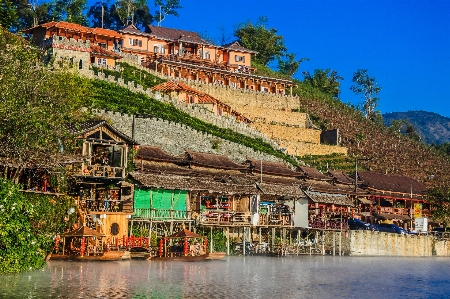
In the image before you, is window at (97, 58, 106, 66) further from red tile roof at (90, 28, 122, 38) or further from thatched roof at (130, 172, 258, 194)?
thatched roof at (130, 172, 258, 194)

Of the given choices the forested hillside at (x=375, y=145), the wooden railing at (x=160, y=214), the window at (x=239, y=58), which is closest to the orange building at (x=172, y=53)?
the window at (x=239, y=58)

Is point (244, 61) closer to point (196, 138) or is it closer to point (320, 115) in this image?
point (320, 115)

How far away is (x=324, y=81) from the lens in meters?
142

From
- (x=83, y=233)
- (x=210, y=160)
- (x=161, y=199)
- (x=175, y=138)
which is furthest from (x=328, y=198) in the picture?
(x=83, y=233)

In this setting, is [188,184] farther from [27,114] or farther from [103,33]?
[103,33]

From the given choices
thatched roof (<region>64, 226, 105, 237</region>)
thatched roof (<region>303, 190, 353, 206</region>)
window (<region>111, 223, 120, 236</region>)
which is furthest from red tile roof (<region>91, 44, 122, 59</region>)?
thatched roof (<region>64, 226, 105, 237</region>)

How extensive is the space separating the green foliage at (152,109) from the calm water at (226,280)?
25.5m

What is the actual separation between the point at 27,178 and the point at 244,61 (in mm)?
76088

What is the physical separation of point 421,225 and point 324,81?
61.3 meters

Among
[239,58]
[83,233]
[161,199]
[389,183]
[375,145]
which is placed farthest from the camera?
[239,58]

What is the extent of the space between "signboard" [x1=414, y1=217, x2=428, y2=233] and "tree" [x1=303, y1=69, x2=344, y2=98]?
58855 millimetres

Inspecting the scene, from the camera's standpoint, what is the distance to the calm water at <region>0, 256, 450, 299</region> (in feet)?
122

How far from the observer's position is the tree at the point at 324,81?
141625 millimetres

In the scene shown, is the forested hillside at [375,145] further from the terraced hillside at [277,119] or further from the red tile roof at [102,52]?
the red tile roof at [102,52]
